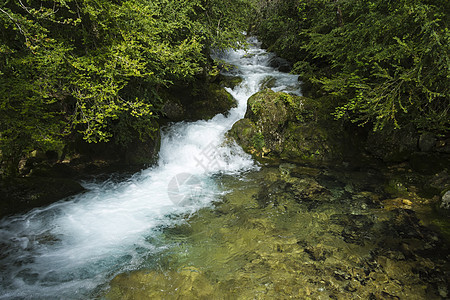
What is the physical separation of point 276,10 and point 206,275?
1553cm

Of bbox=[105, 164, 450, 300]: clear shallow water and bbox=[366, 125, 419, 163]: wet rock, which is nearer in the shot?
bbox=[105, 164, 450, 300]: clear shallow water

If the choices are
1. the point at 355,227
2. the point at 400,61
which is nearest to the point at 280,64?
the point at 400,61

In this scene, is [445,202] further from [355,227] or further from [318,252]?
[318,252]

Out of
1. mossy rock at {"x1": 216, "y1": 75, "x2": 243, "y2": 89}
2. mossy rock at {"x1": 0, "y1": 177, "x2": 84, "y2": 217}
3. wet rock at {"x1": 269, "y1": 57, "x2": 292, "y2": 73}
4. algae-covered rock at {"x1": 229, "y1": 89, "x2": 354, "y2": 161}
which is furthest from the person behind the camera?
wet rock at {"x1": 269, "y1": 57, "x2": 292, "y2": 73}

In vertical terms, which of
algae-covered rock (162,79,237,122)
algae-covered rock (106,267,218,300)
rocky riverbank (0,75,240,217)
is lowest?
algae-covered rock (106,267,218,300)

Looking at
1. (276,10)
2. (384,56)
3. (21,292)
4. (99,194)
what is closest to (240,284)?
(21,292)

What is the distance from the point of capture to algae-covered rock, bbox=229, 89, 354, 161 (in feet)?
31.4

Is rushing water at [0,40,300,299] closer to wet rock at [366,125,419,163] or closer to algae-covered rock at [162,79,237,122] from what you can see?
algae-covered rock at [162,79,237,122]

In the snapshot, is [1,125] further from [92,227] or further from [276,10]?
[276,10]

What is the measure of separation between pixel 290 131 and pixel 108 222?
7820 mm

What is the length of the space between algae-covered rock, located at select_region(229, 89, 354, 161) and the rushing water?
91 centimetres

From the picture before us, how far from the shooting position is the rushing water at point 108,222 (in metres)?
3.92

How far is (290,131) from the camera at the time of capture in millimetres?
→ 10086

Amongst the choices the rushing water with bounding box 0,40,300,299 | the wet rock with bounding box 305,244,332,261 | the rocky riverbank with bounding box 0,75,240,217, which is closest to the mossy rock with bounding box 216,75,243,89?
the rocky riverbank with bounding box 0,75,240,217
